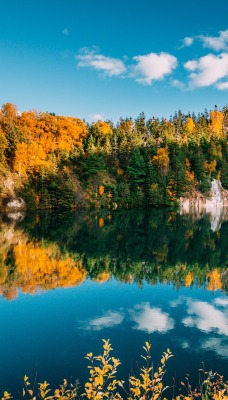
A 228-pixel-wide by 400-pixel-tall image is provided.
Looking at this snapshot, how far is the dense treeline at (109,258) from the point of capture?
78.9ft

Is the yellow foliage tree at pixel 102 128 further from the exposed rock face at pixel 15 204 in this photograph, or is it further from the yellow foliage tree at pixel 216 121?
the yellow foliage tree at pixel 216 121

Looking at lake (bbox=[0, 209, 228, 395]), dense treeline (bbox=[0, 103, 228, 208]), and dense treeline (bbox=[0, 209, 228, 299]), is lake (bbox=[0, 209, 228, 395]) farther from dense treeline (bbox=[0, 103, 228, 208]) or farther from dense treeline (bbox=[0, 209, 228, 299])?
dense treeline (bbox=[0, 103, 228, 208])

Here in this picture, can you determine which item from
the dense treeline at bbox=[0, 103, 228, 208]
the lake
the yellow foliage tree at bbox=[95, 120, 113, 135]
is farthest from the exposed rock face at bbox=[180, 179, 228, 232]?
the lake

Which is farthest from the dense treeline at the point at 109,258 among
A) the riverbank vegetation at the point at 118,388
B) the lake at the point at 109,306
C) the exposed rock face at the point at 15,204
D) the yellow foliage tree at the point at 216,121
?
the yellow foliage tree at the point at 216,121

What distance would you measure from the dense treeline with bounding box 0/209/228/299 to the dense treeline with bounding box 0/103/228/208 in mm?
35814

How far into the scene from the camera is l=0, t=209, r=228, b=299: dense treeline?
947 inches

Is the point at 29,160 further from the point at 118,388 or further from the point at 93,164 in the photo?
the point at 118,388

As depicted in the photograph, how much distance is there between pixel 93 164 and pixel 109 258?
204 feet

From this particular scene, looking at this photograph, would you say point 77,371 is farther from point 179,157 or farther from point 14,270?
point 179,157

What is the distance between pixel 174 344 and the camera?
1425cm

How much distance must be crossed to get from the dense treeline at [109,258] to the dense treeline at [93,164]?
117ft

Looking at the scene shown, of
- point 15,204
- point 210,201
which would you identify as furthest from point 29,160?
point 210,201

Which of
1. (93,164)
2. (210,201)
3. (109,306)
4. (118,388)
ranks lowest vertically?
(118,388)

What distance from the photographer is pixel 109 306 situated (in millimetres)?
19438
